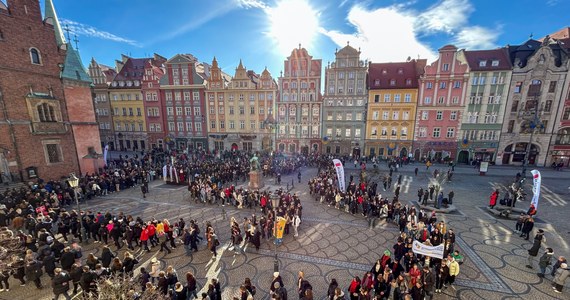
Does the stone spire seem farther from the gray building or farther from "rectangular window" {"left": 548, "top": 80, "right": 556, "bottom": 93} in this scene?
"rectangular window" {"left": 548, "top": 80, "right": 556, "bottom": 93}

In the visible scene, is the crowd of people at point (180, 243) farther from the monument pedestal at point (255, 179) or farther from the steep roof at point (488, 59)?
the steep roof at point (488, 59)

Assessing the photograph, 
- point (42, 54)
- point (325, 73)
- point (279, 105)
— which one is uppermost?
point (325, 73)

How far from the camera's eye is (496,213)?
16000 mm

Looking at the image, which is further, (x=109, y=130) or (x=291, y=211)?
(x=109, y=130)

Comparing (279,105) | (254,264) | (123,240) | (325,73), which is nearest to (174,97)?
(279,105)

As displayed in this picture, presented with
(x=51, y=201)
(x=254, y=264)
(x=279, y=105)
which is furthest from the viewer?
(x=279, y=105)

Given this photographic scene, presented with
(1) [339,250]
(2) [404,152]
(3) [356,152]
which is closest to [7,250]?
(1) [339,250]

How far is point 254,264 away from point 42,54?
2724cm

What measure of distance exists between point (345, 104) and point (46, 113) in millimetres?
36759

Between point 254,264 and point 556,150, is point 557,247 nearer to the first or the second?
point 254,264

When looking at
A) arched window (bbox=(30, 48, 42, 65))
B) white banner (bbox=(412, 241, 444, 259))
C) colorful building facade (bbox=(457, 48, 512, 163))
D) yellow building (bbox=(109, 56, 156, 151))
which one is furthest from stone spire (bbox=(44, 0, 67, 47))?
colorful building facade (bbox=(457, 48, 512, 163))

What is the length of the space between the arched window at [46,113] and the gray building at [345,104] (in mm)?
33738

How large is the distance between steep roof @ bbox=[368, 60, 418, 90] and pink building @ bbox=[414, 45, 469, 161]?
6.26 ft

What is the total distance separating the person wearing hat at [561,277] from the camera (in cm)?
797
